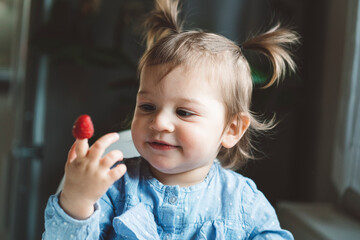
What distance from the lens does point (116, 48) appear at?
2.13 metres

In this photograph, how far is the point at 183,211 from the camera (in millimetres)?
794

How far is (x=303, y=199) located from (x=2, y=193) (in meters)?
1.47

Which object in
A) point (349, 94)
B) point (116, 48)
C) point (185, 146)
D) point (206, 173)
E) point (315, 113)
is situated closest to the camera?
point (185, 146)

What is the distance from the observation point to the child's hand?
64cm

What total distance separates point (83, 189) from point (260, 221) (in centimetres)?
35

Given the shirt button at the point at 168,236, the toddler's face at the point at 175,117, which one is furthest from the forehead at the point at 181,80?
the shirt button at the point at 168,236

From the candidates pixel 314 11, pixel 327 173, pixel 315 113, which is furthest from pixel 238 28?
pixel 327 173

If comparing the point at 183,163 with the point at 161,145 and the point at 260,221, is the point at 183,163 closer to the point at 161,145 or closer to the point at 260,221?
the point at 161,145

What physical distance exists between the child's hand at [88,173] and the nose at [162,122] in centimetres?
9

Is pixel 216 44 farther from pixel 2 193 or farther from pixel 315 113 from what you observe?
pixel 2 193

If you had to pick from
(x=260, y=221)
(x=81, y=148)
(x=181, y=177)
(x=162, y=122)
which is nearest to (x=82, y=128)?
(x=81, y=148)

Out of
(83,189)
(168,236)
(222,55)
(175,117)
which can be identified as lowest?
(168,236)

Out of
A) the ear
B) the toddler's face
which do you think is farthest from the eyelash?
the ear

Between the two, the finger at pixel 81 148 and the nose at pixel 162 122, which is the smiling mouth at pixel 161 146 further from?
the finger at pixel 81 148
